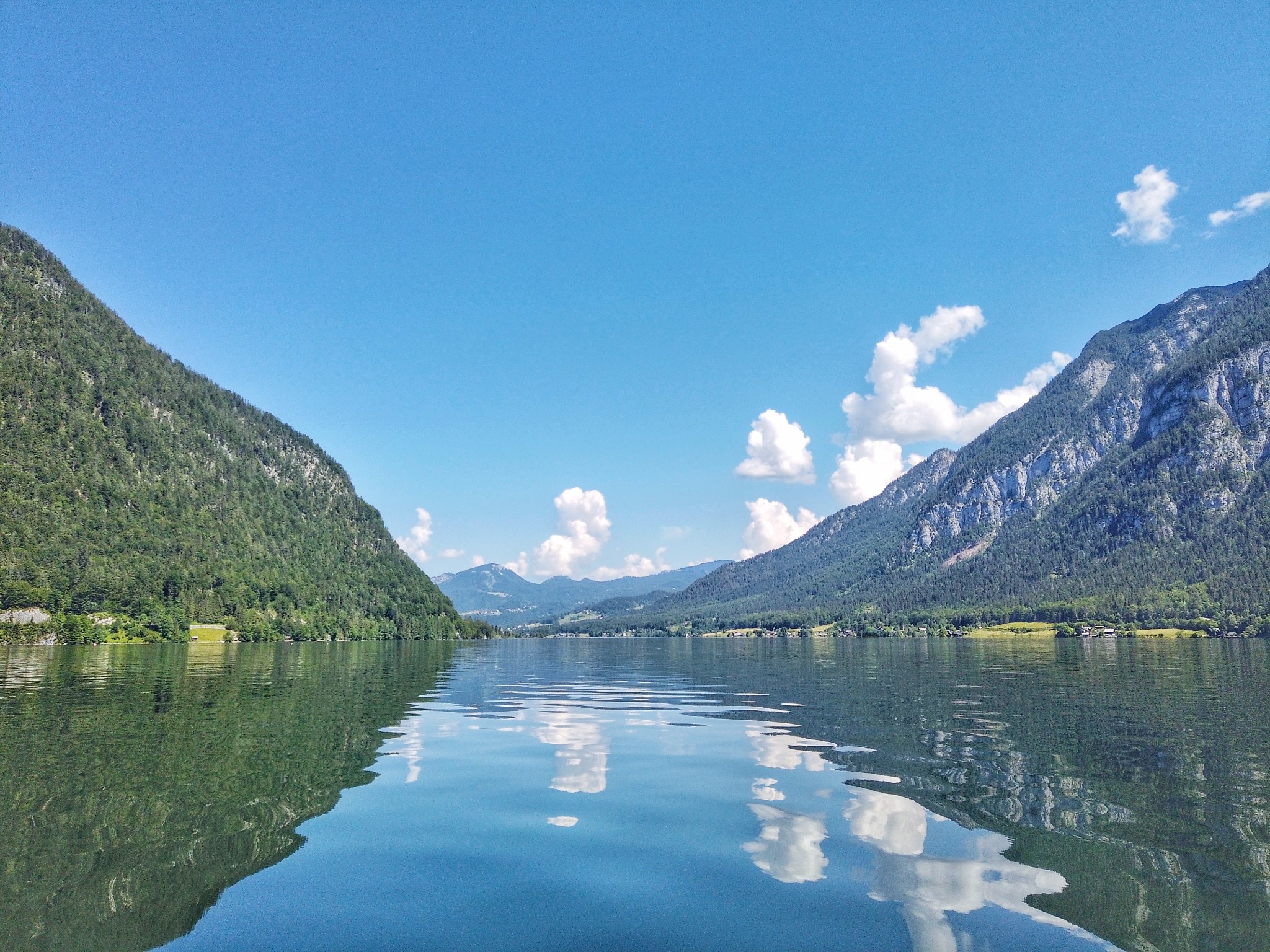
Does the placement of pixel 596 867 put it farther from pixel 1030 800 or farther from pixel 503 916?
pixel 1030 800

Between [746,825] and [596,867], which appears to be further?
[746,825]

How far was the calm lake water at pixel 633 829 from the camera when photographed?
1219cm

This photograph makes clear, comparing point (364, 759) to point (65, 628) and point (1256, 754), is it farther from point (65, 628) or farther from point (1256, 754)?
point (65, 628)

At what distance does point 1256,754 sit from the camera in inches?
1081

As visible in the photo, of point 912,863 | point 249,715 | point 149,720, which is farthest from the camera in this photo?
point 249,715

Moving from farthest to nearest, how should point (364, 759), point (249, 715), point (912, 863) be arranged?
point (249, 715)
point (364, 759)
point (912, 863)

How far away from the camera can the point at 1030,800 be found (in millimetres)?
20344

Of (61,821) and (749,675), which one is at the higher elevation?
(61,821)

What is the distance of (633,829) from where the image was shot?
1822 centimetres

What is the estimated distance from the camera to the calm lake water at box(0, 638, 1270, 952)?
12.2 meters

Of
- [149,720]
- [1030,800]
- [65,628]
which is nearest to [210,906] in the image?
[1030,800]

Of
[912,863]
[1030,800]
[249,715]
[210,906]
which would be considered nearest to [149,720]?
[249,715]

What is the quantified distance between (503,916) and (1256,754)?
99.5 feet

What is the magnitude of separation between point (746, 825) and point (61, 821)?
16963mm
